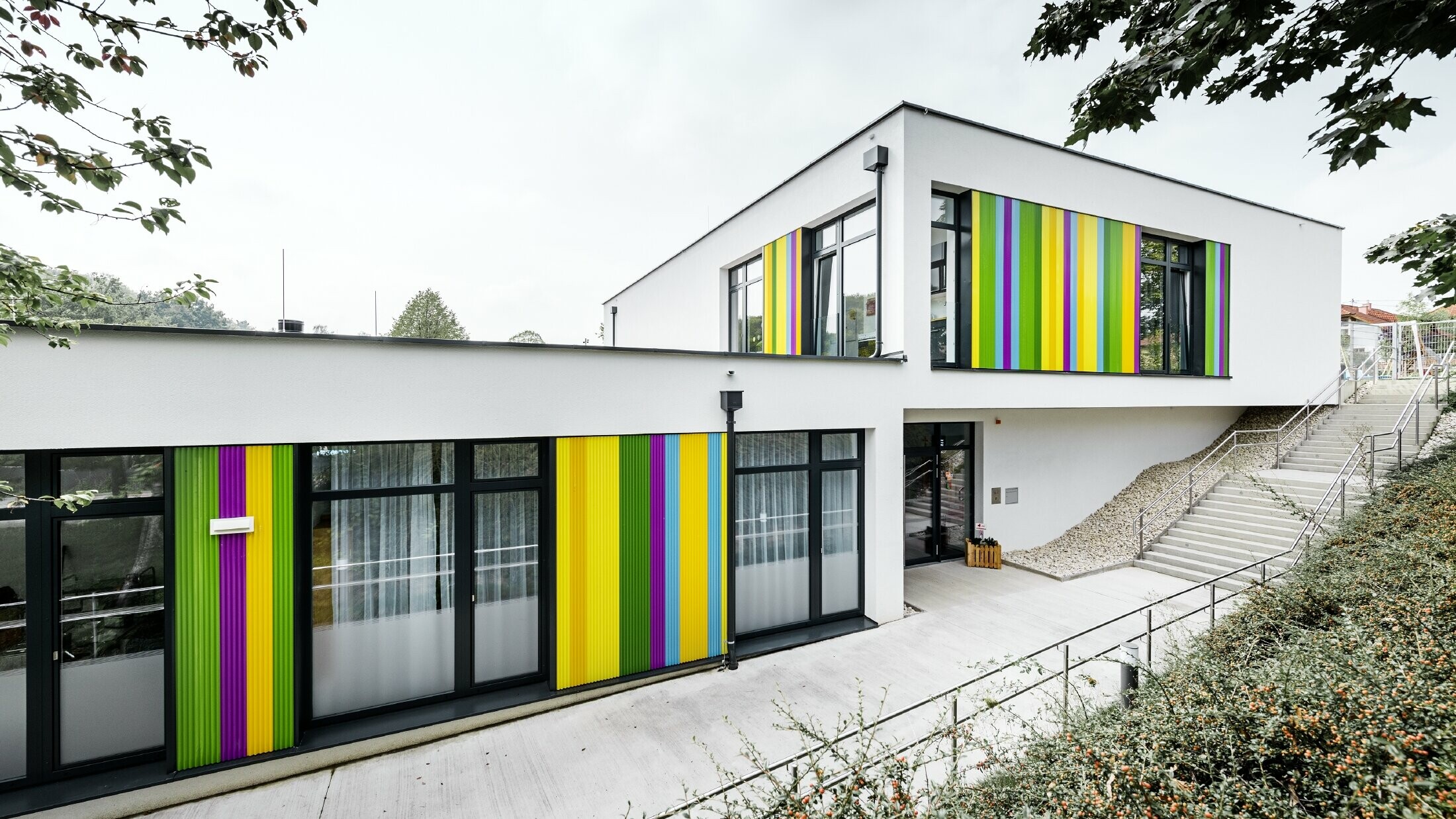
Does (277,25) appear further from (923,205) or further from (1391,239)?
(1391,239)

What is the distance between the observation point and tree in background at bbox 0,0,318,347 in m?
2.29

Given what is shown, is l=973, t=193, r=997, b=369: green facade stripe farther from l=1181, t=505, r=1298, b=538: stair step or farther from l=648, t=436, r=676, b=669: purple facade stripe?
l=1181, t=505, r=1298, b=538: stair step

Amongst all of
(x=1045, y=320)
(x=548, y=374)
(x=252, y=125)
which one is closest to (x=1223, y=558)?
(x=1045, y=320)

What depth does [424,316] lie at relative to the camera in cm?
3741

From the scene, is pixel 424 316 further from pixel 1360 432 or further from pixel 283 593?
pixel 1360 432

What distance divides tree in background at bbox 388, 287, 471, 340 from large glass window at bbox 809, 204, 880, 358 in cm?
3292

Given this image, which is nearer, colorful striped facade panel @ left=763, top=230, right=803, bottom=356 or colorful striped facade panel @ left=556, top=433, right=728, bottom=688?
colorful striped facade panel @ left=556, top=433, right=728, bottom=688

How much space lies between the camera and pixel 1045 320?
29.7ft

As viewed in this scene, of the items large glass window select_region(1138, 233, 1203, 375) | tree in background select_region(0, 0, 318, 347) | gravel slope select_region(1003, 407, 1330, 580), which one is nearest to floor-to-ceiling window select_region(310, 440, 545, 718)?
tree in background select_region(0, 0, 318, 347)

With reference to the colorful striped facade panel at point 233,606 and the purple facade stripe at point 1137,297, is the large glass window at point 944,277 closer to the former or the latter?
the purple facade stripe at point 1137,297

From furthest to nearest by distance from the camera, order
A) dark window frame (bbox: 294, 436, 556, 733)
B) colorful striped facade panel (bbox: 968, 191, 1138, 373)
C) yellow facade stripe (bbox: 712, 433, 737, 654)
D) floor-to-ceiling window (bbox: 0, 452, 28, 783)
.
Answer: colorful striped facade panel (bbox: 968, 191, 1138, 373) → yellow facade stripe (bbox: 712, 433, 737, 654) → dark window frame (bbox: 294, 436, 556, 733) → floor-to-ceiling window (bbox: 0, 452, 28, 783)

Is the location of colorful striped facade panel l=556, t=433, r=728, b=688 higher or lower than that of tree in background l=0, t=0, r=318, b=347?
lower

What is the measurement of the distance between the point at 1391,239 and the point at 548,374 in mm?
7550

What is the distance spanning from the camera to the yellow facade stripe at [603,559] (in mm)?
5898
